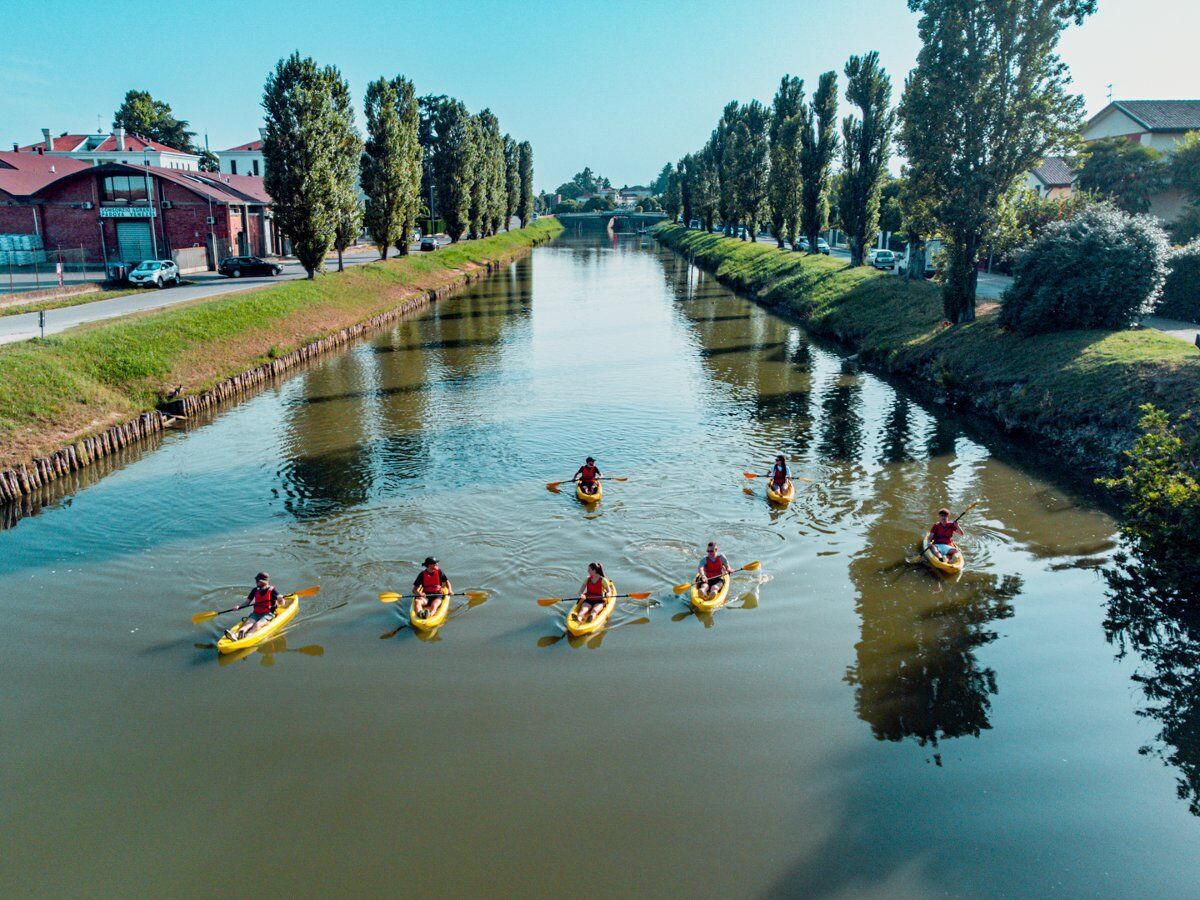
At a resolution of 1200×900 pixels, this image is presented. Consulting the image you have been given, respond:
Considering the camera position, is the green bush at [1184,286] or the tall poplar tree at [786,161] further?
the tall poplar tree at [786,161]

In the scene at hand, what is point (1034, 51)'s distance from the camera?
113 feet

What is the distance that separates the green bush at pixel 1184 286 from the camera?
36.4m

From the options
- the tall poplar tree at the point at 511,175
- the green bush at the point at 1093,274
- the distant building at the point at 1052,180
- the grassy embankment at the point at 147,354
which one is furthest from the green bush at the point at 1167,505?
the tall poplar tree at the point at 511,175

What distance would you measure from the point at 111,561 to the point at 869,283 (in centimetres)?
4644

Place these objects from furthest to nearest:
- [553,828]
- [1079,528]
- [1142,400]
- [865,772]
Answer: [1142,400] < [1079,528] < [865,772] < [553,828]

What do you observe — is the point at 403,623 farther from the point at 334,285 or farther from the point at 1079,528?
the point at 334,285

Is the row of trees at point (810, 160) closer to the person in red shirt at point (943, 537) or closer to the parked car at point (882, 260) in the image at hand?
the parked car at point (882, 260)

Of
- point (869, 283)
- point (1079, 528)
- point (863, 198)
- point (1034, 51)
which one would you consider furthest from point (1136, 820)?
point (863, 198)

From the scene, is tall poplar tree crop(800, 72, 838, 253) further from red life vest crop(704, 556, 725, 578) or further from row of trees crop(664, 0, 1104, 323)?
red life vest crop(704, 556, 725, 578)

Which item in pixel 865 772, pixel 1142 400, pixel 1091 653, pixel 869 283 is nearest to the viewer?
pixel 865 772

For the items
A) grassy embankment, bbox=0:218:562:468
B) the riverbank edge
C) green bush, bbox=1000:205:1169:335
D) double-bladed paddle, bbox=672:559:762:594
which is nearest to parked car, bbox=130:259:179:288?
the riverbank edge

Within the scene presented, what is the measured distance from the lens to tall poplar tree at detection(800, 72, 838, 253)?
230 feet

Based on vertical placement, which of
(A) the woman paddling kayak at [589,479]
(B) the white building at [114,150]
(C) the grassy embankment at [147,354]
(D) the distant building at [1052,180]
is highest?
(B) the white building at [114,150]

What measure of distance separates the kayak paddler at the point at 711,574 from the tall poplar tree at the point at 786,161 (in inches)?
2489
